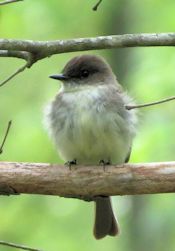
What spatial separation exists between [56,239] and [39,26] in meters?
2.39

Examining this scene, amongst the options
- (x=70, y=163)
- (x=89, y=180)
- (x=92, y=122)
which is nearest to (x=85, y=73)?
(x=92, y=122)

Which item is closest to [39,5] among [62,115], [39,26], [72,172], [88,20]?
[39,26]

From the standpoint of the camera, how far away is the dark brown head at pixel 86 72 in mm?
5617

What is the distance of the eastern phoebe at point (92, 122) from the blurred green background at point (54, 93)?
1.20 meters

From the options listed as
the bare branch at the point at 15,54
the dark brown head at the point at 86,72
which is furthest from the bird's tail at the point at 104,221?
the bare branch at the point at 15,54

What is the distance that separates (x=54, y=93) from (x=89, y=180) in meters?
3.72

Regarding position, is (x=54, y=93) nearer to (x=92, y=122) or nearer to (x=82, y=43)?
(x=92, y=122)

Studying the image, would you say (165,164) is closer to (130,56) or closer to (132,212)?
(132,212)

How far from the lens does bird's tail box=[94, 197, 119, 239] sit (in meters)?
5.57

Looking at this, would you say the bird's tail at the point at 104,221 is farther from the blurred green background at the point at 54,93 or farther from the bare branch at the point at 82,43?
the bare branch at the point at 82,43

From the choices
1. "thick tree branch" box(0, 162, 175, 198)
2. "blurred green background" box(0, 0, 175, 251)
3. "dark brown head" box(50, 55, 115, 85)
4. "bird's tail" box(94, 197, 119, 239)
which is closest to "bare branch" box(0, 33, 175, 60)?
"thick tree branch" box(0, 162, 175, 198)

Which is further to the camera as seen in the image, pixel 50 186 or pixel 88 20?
pixel 88 20

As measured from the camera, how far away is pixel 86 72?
571 centimetres

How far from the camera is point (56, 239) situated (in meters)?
8.55
